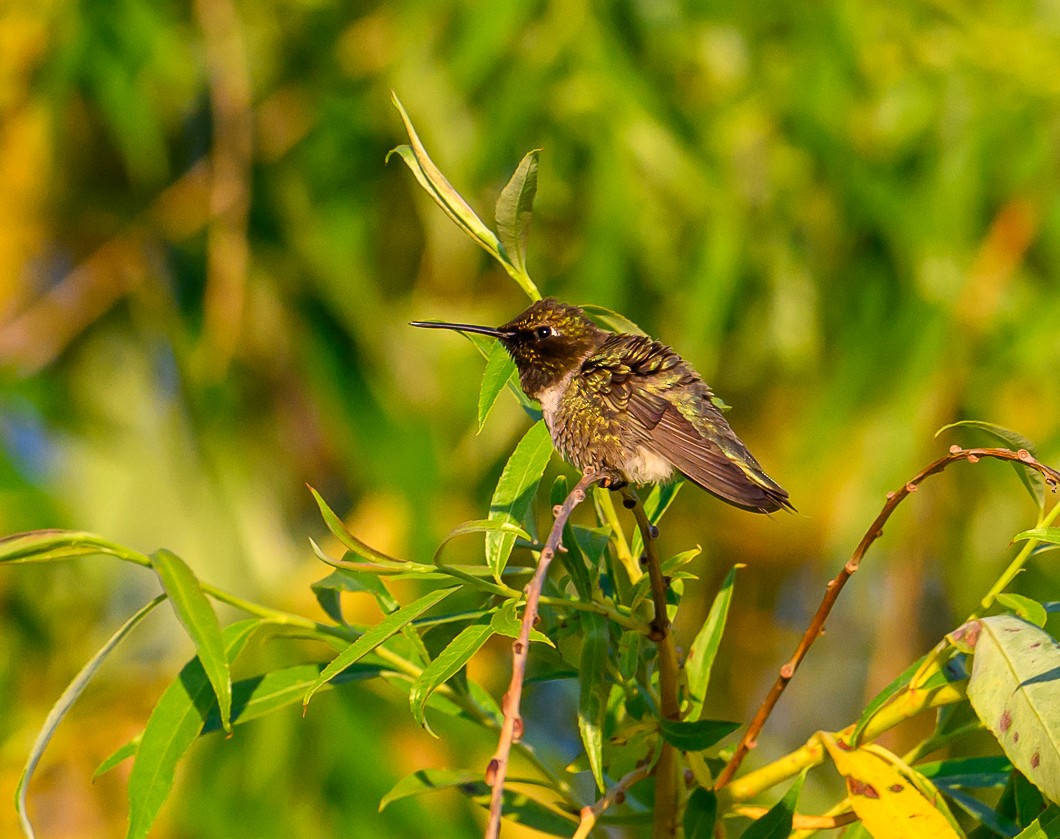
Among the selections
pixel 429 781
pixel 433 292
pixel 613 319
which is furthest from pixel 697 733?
pixel 433 292

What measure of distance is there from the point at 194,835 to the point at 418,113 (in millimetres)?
1513

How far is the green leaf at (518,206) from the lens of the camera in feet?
3.02

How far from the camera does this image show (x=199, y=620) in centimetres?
89

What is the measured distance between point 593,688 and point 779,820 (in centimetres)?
17

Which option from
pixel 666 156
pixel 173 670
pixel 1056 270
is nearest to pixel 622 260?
pixel 666 156

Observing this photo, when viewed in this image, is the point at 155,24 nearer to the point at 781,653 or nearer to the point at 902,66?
the point at 902,66

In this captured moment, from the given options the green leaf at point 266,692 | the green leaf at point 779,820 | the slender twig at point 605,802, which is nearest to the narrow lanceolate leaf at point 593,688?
the slender twig at point 605,802

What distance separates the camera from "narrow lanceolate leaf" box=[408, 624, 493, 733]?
0.78 m

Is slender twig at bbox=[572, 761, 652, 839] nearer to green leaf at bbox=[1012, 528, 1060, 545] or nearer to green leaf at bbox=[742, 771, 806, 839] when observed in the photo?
green leaf at bbox=[742, 771, 806, 839]

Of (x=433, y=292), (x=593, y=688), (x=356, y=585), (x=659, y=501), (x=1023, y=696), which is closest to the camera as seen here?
(x=1023, y=696)

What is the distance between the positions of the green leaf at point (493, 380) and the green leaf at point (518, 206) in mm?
50

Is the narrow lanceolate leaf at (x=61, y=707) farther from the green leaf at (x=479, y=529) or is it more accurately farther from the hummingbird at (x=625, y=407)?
the hummingbird at (x=625, y=407)

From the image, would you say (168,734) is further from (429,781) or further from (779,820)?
(779,820)

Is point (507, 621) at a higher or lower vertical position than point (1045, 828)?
higher
